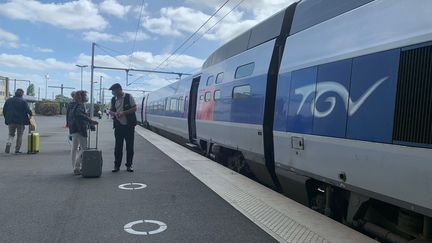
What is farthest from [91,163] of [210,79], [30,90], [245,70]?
[30,90]

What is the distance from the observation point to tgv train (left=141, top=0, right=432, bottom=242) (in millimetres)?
4105

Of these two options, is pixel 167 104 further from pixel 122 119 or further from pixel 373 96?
pixel 373 96

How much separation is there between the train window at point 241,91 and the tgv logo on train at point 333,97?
215 cm

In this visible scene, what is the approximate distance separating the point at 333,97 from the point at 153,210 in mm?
2645

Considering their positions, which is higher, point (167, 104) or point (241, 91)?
point (241, 91)

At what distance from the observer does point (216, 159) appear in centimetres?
1121

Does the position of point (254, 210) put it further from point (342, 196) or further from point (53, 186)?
point (53, 186)

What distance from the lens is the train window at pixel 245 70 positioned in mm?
8417

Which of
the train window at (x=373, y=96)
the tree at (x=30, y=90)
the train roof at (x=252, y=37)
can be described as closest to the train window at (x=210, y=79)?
the train roof at (x=252, y=37)

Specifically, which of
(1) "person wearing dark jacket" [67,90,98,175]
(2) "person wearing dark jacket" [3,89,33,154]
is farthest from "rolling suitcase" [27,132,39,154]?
(1) "person wearing dark jacket" [67,90,98,175]

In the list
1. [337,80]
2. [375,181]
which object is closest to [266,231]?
[375,181]

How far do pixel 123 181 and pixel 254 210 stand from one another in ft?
10.0

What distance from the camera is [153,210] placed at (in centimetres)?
594

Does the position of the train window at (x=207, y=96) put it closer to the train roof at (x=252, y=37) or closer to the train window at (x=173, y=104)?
the train roof at (x=252, y=37)
